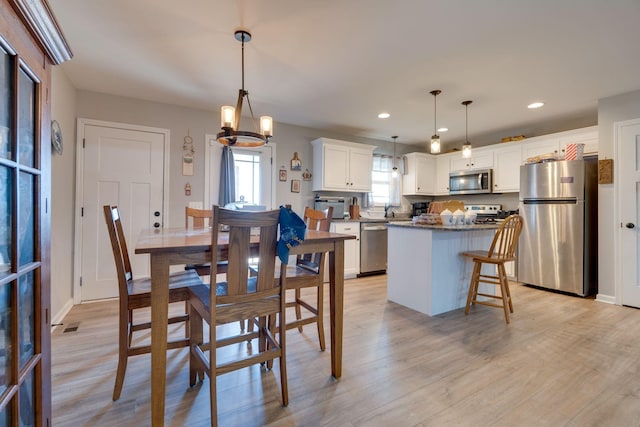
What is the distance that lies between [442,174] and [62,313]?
227 inches

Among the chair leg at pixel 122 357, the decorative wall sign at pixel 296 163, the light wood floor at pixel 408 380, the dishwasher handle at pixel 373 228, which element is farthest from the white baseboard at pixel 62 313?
the dishwasher handle at pixel 373 228

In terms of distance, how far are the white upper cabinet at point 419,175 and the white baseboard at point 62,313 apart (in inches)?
202

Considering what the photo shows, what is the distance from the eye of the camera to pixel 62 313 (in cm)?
282

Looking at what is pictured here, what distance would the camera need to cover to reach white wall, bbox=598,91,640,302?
3301 mm

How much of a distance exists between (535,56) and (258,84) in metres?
2.50

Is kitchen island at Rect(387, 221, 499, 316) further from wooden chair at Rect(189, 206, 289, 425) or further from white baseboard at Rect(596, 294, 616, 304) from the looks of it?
wooden chair at Rect(189, 206, 289, 425)

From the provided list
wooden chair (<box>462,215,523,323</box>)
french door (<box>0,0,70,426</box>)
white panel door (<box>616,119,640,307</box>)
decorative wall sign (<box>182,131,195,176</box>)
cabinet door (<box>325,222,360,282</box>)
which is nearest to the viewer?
french door (<box>0,0,70,426</box>)

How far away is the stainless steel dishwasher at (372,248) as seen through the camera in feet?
14.9

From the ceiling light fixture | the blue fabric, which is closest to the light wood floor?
the blue fabric

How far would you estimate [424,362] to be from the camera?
6.66ft

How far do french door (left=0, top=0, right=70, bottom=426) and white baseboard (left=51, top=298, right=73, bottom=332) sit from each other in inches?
82.3

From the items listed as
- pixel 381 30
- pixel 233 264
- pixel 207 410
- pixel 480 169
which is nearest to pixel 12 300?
pixel 233 264

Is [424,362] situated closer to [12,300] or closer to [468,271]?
[468,271]

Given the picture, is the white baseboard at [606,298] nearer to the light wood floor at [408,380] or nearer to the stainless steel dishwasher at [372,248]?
the light wood floor at [408,380]
